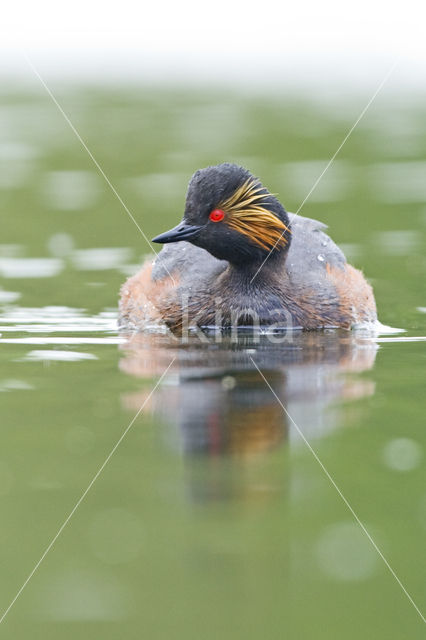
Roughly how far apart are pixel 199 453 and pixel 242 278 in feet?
16.3

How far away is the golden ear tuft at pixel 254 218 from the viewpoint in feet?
39.9

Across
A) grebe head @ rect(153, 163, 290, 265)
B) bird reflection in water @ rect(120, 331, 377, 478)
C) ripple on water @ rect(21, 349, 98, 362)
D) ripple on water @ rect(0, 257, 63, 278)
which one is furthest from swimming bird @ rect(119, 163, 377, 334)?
ripple on water @ rect(0, 257, 63, 278)

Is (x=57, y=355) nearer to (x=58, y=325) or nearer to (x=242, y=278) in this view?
(x=58, y=325)

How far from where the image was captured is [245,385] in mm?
9711

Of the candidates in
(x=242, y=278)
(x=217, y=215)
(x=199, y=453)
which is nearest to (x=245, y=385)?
(x=199, y=453)

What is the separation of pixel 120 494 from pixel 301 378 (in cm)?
324

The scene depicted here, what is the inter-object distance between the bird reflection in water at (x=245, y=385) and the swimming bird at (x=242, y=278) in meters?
0.36

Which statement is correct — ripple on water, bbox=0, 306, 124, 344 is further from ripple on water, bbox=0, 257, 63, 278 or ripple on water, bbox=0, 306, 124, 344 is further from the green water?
ripple on water, bbox=0, 257, 63, 278

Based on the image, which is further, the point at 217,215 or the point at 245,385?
the point at 217,215

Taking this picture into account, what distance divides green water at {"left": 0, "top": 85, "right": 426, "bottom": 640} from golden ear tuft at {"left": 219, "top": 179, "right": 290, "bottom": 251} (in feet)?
3.92

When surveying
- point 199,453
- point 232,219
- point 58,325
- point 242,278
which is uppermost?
point 232,219

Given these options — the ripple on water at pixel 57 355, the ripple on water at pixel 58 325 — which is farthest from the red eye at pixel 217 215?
the ripple on water at pixel 57 355

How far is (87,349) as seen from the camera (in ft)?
37.1

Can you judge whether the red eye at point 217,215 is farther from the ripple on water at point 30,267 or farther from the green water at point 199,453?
the ripple on water at point 30,267
